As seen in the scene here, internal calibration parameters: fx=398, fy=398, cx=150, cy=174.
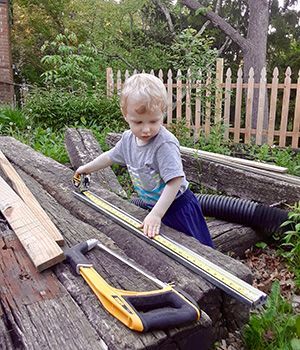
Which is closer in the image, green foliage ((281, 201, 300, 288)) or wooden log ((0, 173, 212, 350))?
wooden log ((0, 173, 212, 350))

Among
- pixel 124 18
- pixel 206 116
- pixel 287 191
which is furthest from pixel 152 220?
pixel 124 18

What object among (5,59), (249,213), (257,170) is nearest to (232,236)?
(249,213)

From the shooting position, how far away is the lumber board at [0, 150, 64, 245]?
1.65m

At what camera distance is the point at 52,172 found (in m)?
2.94

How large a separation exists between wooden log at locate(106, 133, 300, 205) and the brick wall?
11.8m

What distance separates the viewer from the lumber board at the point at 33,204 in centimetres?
165

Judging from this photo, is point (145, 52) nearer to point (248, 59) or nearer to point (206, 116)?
Answer: point (248, 59)

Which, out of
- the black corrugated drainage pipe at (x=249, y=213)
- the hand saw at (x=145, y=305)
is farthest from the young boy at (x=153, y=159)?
the black corrugated drainage pipe at (x=249, y=213)

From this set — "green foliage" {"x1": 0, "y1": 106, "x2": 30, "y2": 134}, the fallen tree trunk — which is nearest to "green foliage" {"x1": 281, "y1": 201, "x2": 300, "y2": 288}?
the fallen tree trunk

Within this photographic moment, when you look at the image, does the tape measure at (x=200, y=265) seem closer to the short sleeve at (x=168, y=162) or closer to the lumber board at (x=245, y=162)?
the short sleeve at (x=168, y=162)

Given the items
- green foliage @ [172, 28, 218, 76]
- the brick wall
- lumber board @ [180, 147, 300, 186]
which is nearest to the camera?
lumber board @ [180, 147, 300, 186]

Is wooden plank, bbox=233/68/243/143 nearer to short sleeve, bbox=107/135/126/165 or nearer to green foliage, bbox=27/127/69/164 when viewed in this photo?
green foliage, bbox=27/127/69/164

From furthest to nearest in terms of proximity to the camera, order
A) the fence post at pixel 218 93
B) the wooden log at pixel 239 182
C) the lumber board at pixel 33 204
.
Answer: the fence post at pixel 218 93 < the wooden log at pixel 239 182 < the lumber board at pixel 33 204

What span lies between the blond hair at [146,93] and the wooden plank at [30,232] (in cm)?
75
